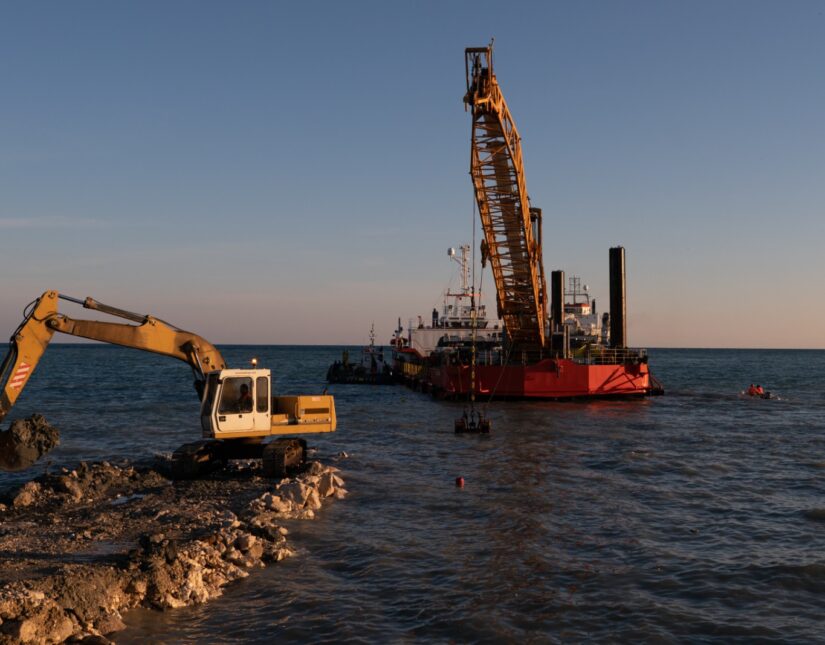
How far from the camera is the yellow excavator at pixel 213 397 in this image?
56.1 feet

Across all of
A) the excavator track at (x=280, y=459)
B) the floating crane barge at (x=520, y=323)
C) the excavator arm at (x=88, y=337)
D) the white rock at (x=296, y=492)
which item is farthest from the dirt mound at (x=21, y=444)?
the floating crane barge at (x=520, y=323)

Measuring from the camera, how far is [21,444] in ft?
48.0

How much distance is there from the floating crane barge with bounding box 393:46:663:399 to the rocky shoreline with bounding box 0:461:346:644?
2070 cm

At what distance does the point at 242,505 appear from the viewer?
16547 millimetres

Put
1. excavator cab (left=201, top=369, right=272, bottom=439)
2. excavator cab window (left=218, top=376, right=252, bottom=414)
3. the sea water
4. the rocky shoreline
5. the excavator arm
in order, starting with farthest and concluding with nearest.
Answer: excavator cab window (left=218, top=376, right=252, bottom=414) < excavator cab (left=201, top=369, right=272, bottom=439) < the excavator arm < the sea water < the rocky shoreline

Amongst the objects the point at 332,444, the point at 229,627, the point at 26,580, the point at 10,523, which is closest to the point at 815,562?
the point at 229,627

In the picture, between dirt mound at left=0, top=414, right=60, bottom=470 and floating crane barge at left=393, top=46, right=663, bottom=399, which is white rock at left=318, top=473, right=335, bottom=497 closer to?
dirt mound at left=0, top=414, right=60, bottom=470

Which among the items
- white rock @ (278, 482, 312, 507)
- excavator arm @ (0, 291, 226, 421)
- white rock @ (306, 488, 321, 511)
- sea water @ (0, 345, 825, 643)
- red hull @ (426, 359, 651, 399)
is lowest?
sea water @ (0, 345, 825, 643)

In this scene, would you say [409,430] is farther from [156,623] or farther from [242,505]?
[156,623]

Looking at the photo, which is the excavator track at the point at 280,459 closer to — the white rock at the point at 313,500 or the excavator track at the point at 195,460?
the excavator track at the point at 195,460

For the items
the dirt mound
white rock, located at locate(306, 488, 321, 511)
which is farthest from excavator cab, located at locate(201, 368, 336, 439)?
the dirt mound

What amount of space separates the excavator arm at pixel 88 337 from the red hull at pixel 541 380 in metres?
26.3

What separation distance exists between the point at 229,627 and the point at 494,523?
740cm

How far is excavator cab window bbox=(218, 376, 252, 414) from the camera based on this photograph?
19406mm
